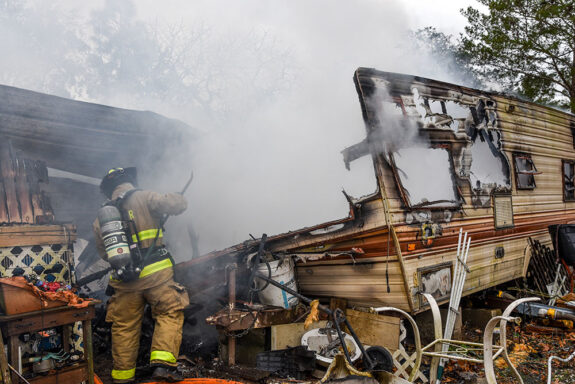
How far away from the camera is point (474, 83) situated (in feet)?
49.3

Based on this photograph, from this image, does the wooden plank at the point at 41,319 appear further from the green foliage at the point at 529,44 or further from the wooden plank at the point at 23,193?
the green foliage at the point at 529,44

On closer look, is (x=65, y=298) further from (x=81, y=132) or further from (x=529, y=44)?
(x=529, y=44)

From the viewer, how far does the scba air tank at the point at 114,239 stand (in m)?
3.77

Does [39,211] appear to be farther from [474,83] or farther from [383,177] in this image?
[474,83]

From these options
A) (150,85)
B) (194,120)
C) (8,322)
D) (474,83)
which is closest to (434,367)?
(8,322)

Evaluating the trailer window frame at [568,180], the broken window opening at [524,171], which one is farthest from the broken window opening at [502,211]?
the trailer window frame at [568,180]

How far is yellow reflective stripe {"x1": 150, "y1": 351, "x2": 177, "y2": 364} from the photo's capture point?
3870 millimetres

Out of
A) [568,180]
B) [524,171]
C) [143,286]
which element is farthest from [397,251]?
[568,180]

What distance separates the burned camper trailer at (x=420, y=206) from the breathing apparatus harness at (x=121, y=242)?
1.04m

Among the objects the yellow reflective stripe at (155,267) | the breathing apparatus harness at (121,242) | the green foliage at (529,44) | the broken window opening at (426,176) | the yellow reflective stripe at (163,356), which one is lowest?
the yellow reflective stripe at (163,356)

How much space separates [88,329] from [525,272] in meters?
6.68

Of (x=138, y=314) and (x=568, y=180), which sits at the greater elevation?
(x=568, y=180)

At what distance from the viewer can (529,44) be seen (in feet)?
41.0

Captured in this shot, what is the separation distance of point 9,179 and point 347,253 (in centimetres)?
400
